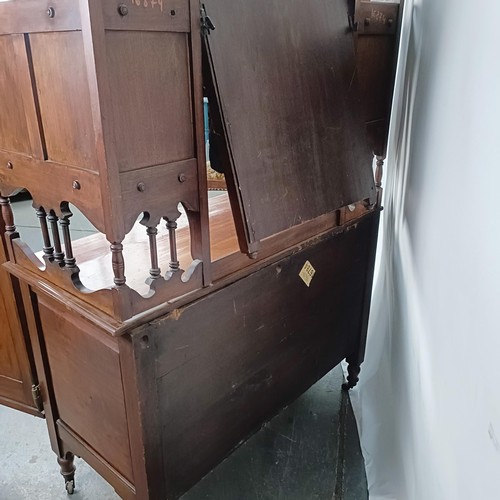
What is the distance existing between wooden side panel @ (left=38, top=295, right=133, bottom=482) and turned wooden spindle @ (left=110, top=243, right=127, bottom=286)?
20 cm

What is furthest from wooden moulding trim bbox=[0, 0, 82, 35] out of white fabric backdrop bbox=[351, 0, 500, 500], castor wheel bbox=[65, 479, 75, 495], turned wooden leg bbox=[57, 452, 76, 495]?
castor wheel bbox=[65, 479, 75, 495]

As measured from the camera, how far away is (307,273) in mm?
1517

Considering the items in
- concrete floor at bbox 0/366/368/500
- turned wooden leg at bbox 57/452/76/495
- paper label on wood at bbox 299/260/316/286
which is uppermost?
paper label on wood at bbox 299/260/316/286

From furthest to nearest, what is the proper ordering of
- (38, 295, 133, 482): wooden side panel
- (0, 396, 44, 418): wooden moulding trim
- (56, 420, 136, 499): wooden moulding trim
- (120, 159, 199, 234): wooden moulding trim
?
(0, 396, 44, 418): wooden moulding trim
(56, 420, 136, 499): wooden moulding trim
(38, 295, 133, 482): wooden side panel
(120, 159, 199, 234): wooden moulding trim

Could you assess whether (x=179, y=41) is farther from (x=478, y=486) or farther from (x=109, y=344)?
(x=478, y=486)

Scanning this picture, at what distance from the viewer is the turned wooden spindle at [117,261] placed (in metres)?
0.95

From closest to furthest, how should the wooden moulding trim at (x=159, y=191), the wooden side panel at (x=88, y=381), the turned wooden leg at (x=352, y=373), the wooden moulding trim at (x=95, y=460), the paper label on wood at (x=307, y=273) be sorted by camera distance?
the wooden moulding trim at (x=159, y=191)
the wooden side panel at (x=88, y=381)
the wooden moulding trim at (x=95, y=460)
the paper label on wood at (x=307, y=273)
the turned wooden leg at (x=352, y=373)

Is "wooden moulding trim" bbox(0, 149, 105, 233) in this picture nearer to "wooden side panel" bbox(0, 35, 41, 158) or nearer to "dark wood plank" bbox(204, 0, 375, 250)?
"wooden side panel" bbox(0, 35, 41, 158)

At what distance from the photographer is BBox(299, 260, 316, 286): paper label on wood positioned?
1.50 metres

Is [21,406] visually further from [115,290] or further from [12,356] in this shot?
[115,290]

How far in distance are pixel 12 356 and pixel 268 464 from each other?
38.5 inches

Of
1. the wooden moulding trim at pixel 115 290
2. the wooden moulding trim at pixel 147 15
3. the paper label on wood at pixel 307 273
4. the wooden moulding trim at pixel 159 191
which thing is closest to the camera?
the wooden moulding trim at pixel 147 15

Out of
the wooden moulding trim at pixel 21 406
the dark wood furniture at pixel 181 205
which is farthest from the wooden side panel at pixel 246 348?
the wooden moulding trim at pixel 21 406

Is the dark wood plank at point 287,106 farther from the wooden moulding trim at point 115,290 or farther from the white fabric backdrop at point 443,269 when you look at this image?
the white fabric backdrop at point 443,269
